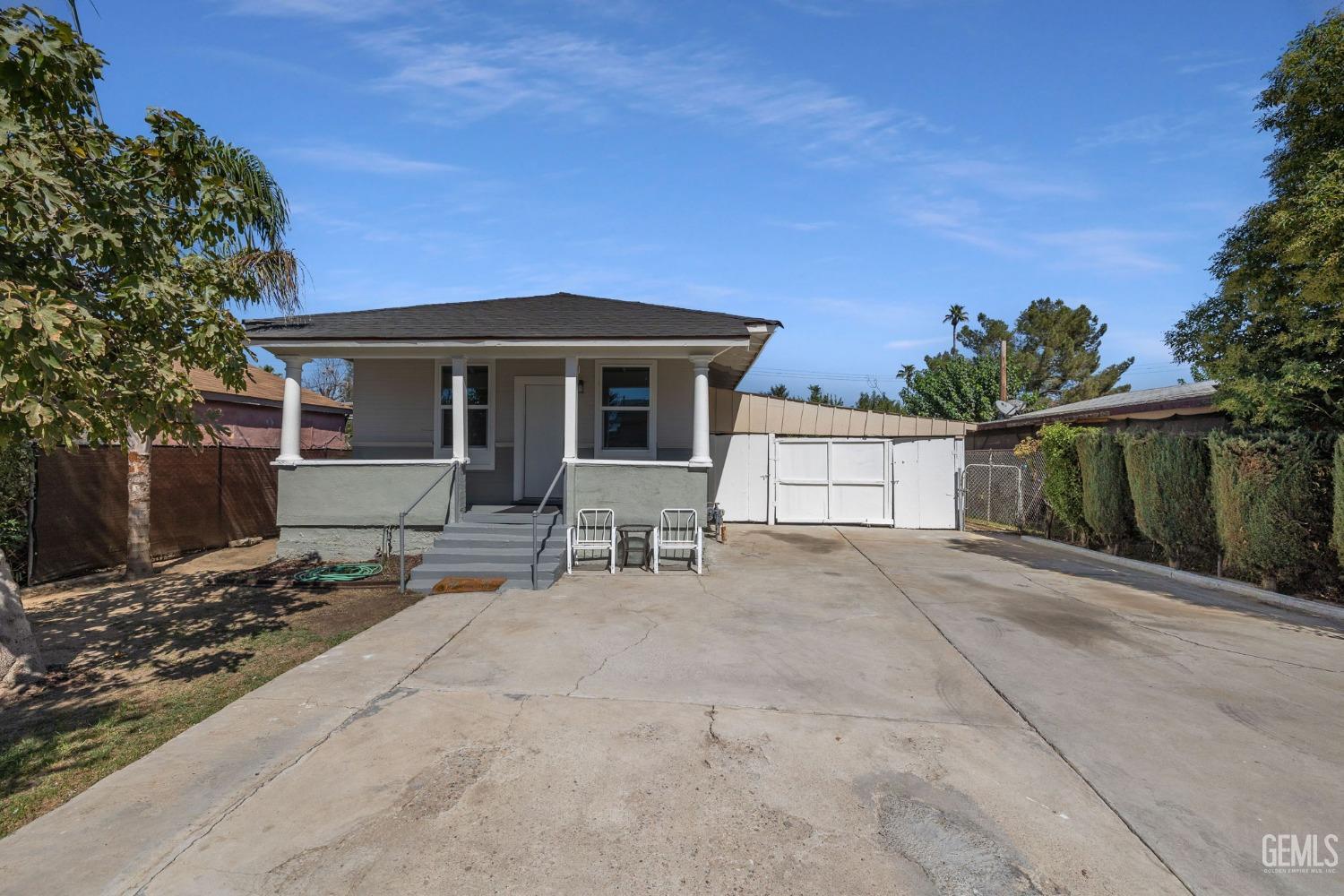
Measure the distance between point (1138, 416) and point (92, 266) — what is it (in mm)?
14165

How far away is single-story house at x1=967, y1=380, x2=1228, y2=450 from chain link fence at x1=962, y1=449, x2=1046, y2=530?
44.7 inches

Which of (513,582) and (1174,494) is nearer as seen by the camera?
(513,582)

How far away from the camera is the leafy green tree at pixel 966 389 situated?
1022 inches

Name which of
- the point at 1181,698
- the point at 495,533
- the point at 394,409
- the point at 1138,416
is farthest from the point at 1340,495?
the point at 394,409

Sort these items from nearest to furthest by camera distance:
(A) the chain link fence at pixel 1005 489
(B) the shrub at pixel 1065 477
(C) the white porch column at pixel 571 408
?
(C) the white porch column at pixel 571 408, (B) the shrub at pixel 1065 477, (A) the chain link fence at pixel 1005 489

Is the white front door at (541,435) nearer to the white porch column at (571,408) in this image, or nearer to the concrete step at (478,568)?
the white porch column at (571,408)

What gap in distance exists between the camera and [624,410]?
34.0 ft

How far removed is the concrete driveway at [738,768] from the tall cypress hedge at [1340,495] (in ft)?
4.19

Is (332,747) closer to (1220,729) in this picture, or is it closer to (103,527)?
(1220,729)

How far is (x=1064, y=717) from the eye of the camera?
3896 millimetres

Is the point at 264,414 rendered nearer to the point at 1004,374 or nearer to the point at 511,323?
the point at 511,323

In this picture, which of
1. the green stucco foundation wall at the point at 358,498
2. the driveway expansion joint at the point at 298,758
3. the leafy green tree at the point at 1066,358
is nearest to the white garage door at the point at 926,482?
the green stucco foundation wall at the point at 358,498

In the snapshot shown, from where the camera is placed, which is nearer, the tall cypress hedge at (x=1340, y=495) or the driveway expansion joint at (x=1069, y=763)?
the driveway expansion joint at (x=1069, y=763)

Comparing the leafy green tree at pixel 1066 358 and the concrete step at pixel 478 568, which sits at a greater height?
the leafy green tree at pixel 1066 358
